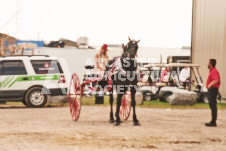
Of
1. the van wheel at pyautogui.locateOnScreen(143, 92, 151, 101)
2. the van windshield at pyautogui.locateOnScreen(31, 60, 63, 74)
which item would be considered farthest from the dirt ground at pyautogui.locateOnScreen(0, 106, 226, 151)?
the van wheel at pyautogui.locateOnScreen(143, 92, 151, 101)

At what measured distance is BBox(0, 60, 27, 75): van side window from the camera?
1847cm

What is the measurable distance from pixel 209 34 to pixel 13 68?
1139cm

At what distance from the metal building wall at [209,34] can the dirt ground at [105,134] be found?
9961mm

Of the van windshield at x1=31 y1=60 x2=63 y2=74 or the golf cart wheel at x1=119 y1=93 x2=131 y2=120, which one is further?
the van windshield at x1=31 y1=60 x2=63 y2=74

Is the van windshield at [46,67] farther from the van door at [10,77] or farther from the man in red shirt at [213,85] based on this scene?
the man in red shirt at [213,85]

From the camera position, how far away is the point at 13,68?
18.6 meters

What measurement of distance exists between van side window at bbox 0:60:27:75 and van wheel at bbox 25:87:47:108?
0.84 meters

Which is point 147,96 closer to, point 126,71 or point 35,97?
point 35,97

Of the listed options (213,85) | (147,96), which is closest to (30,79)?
(147,96)

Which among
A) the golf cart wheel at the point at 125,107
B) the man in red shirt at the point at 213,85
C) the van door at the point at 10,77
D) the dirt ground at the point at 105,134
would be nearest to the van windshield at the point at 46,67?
the van door at the point at 10,77

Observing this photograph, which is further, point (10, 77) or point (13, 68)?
point (13, 68)

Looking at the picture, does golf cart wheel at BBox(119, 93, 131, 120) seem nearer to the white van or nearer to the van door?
the white van

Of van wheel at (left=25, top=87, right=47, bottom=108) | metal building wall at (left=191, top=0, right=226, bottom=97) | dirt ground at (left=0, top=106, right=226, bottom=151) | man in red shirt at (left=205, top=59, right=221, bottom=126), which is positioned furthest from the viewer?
metal building wall at (left=191, top=0, right=226, bottom=97)

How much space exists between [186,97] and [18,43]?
2575 cm
